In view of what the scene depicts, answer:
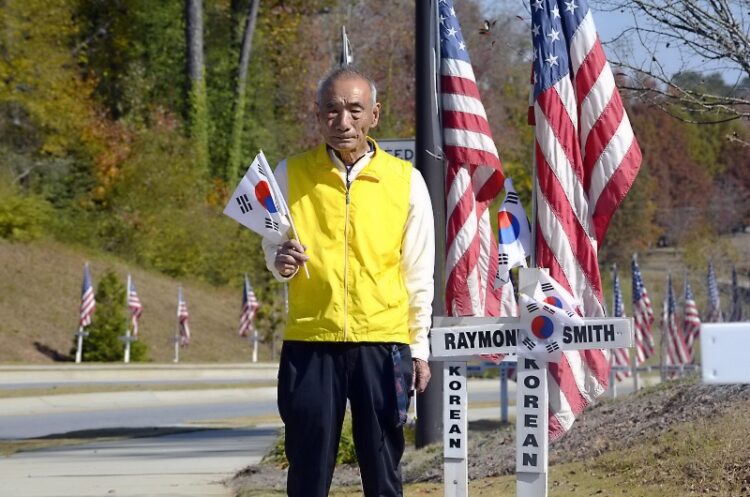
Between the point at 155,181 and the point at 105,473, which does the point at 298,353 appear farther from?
the point at 155,181

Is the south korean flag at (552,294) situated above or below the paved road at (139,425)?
above

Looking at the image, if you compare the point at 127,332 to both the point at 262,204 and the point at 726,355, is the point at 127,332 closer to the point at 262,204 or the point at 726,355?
the point at 262,204

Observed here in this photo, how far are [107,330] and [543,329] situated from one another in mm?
29425

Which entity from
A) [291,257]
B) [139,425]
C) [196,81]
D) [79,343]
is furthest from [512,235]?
[196,81]

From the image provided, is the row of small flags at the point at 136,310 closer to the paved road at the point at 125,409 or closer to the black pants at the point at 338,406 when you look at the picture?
the paved road at the point at 125,409

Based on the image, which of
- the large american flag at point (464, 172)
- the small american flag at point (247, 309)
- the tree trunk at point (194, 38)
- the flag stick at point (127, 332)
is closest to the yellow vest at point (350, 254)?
the large american flag at point (464, 172)

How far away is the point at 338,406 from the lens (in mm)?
5852

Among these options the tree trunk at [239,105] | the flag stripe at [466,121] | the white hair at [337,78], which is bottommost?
the white hair at [337,78]

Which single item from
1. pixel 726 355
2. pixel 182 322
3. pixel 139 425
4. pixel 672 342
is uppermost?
pixel 182 322

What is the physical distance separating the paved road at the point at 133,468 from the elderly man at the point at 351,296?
4.87 metres

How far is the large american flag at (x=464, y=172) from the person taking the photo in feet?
33.5

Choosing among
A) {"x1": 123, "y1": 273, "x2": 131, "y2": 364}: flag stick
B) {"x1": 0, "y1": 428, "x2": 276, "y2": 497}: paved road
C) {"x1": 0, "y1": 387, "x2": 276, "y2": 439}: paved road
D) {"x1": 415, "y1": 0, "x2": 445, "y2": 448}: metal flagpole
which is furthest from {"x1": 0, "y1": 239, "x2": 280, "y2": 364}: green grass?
{"x1": 415, "y1": 0, "x2": 445, "y2": 448}: metal flagpole

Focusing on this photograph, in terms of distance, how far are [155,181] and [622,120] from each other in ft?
124

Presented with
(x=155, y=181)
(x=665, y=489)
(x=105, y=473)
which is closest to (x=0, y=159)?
(x=155, y=181)
